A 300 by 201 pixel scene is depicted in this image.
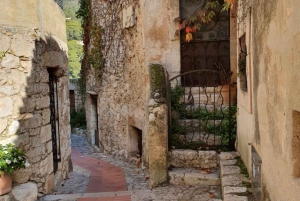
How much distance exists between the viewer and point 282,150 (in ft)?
7.85

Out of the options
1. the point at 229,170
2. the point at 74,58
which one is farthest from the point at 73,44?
the point at 229,170

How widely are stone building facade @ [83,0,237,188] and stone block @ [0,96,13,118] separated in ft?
6.61

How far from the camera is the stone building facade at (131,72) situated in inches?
201

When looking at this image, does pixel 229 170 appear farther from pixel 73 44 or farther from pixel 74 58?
pixel 73 44

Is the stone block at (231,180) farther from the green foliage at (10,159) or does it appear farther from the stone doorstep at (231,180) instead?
the green foliage at (10,159)

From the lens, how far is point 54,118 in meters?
5.45

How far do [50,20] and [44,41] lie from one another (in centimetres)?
47

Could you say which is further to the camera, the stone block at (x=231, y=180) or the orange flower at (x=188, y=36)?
the orange flower at (x=188, y=36)

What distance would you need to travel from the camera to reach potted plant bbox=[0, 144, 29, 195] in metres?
3.55

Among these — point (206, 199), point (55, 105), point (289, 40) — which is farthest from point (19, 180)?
point (289, 40)

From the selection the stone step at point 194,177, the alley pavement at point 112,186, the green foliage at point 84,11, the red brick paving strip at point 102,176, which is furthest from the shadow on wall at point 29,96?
the green foliage at point 84,11

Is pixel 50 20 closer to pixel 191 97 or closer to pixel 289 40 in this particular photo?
pixel 191 97

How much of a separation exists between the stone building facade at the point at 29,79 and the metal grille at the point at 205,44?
2.71m

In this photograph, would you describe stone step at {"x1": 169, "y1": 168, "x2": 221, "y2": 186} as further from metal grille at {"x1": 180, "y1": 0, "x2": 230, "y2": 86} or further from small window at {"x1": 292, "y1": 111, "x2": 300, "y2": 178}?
small window at {"x1": 292, "y1": 111, "x2": 300, "y2": 178}
